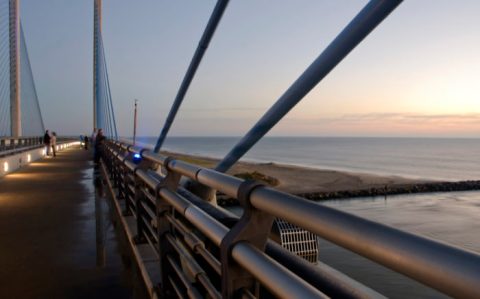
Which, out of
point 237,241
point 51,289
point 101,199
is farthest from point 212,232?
point 101,199

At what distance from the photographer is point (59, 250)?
6.86 m

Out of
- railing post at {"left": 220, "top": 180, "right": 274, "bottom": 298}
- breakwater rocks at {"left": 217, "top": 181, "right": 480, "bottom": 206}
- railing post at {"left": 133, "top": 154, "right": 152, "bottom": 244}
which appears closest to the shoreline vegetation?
breakwater rocks at {"left": 217, "top": 181, "right": 480, "bottom": 206}

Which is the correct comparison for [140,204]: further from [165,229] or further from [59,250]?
[165,229]

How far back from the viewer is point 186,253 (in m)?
3.35

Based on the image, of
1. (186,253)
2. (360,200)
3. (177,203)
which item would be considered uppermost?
(177,203)

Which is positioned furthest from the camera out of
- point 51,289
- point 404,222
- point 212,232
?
point 404,222

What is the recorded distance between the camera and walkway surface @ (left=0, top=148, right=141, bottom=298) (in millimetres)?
5203

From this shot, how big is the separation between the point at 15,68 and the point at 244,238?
32.8 m

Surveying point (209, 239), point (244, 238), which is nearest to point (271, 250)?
point (244, 238)

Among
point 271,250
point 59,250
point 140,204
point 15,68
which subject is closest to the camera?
point 271,250

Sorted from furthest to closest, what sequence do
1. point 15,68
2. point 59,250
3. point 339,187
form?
point 339,187
point 15,68
point 59,250

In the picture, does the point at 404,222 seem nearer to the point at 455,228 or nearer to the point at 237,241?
the point at 455,228

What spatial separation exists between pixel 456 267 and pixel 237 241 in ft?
4.13

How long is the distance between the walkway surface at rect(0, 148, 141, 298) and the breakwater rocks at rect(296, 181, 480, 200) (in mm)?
28433
